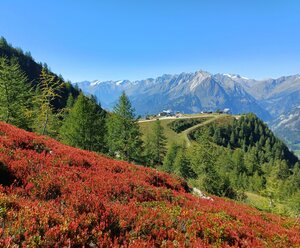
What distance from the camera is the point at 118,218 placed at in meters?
7.25

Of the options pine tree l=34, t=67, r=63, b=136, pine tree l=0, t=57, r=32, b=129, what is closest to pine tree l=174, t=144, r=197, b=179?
pine tree l=34, t=67, r=63, b=136

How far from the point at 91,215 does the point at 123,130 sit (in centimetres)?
4886

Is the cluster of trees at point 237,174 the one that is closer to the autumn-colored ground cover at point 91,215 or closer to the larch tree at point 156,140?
the larch tree at point 156,140

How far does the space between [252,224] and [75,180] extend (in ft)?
23.7

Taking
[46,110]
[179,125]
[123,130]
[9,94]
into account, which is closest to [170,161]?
[123,130]

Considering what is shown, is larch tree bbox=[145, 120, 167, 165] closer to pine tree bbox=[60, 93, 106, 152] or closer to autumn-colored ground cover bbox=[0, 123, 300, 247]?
pine tree bbox=[60, 93, 106, 152]

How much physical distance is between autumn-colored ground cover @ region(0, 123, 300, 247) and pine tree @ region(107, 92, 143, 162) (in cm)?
4136

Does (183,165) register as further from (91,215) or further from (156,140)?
(91,215)

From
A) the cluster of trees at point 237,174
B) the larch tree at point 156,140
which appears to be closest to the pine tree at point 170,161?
the larch tree at point 156,140

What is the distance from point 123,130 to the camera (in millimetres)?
55406

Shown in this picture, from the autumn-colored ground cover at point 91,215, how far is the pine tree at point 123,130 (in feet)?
136

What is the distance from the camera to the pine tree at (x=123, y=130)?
54.8 m

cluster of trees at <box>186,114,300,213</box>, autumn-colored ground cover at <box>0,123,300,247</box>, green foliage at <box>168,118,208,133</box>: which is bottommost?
cluster of trees at <box>186,114,300,213</box>

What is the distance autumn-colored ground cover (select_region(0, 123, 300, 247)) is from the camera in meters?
5.67
